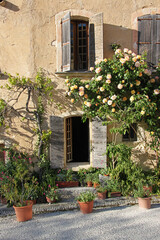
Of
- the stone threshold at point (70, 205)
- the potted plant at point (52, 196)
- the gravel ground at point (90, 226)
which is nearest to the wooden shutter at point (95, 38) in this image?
the potted plant at point (52, 196)

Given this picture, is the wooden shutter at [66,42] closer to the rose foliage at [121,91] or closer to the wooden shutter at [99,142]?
the rose foliage at [121,91]

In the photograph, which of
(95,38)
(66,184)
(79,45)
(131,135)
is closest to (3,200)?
(66,184)

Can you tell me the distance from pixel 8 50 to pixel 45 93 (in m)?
1.52

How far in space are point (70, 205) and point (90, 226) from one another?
965 millimetres

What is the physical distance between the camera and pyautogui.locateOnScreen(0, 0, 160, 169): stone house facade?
545 cm

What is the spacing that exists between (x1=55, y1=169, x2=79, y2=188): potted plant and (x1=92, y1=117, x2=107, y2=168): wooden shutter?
0.66m

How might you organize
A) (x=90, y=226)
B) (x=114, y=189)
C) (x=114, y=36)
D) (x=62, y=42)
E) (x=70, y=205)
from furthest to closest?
(x=114, y=36) < (x=62, y=42) < (x=114, y=189) < (x=70, y=205) < (x=90, y=226)

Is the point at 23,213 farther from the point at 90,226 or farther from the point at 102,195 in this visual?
the point at 102,195

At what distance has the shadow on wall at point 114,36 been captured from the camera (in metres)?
5.65

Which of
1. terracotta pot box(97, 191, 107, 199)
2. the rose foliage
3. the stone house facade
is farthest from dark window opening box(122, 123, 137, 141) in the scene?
terracotta pot box(97, 191, 107, 199)

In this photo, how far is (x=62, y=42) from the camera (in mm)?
5453

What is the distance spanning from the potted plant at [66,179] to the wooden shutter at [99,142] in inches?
26.2

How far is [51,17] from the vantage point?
18.1 ft

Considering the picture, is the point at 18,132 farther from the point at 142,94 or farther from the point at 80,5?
the point at 80,5
